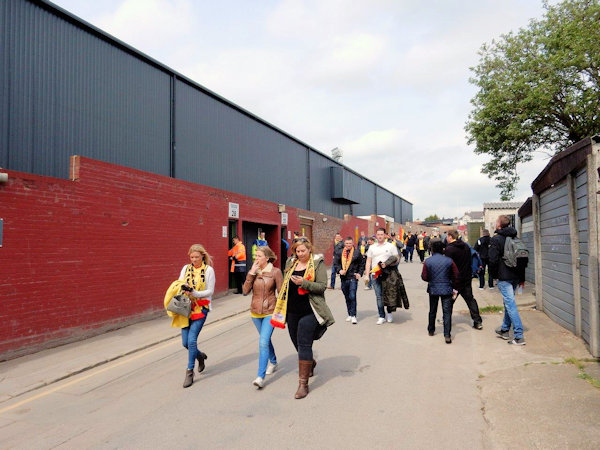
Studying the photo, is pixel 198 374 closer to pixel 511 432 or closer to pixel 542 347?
pixel 511 432

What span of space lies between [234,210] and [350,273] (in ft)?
21.5

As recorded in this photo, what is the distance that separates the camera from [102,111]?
11.1 metres

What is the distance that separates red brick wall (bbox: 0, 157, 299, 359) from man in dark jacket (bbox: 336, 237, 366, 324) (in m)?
4.45

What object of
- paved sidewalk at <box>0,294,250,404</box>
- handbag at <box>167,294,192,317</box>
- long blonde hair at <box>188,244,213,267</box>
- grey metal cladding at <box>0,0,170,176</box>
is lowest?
paved sidewalk at <box>0,294,250,404</box>

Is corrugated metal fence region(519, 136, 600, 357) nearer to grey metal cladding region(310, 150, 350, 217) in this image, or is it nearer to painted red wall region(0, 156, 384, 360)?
painted red wall region(0, 156, 384, 360)

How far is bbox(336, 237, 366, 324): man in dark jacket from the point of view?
8242mm

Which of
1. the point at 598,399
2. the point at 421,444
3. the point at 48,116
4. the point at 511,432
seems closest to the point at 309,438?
the point at 421,444

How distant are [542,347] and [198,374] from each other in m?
4.95

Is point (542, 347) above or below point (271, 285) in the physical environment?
below

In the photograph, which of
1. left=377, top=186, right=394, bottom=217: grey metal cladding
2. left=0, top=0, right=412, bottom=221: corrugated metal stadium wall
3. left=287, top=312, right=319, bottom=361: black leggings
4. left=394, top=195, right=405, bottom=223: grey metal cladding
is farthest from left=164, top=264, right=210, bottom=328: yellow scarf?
left=394, top=195, right=405, bottom=223: grey metal cladding

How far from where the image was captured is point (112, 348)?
7.04m

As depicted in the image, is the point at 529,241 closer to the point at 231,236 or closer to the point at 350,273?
the point at 350,273

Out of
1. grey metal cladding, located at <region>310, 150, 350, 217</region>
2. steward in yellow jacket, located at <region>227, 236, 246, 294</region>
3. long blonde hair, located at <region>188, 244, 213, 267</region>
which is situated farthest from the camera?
grey metal cladding, located at <region>310, 150, 350, 217</region>

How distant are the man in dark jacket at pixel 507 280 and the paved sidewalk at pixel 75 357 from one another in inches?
229
